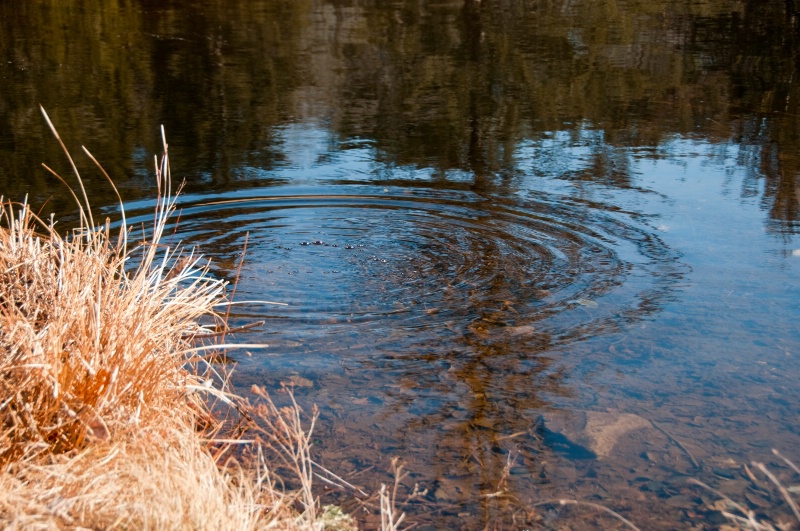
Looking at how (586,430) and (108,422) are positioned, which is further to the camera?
(586,430)

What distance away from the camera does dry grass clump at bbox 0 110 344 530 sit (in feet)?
8.55

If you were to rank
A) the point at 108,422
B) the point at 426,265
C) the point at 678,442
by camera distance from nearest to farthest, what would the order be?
the point at 108,422 → the point at 678,442 → the point at 426,265

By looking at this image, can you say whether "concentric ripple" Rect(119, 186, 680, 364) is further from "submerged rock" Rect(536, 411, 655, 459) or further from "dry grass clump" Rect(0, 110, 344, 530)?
"dry grass clump" Rect(0, 110, 344, 530)

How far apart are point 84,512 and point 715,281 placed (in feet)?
12.7

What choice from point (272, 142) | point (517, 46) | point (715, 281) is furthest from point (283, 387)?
point (517, 46)

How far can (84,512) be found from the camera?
2.55 m

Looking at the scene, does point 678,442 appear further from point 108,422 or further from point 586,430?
point 108,422

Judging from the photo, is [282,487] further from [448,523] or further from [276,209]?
[276,209]

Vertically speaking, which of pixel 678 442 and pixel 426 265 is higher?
pixel 426 265

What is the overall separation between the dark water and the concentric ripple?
2cm

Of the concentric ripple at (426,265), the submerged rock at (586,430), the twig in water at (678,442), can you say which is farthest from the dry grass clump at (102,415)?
the twig in water at (678,442)

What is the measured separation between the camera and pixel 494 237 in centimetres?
594

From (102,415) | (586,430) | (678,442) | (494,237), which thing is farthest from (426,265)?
(102,415)

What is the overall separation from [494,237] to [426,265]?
0.68 meters
